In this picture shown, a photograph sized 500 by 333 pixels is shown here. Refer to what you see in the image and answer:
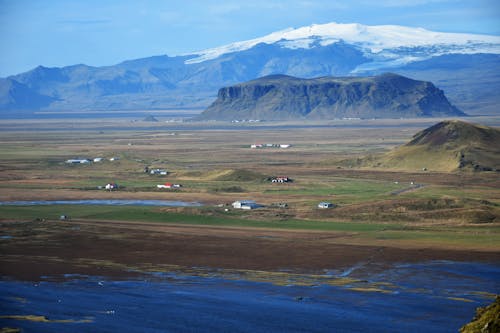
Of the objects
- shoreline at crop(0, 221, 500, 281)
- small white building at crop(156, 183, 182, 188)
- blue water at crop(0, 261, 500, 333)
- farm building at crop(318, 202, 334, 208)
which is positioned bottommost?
blue water at crop(0, 261, 500, 333)

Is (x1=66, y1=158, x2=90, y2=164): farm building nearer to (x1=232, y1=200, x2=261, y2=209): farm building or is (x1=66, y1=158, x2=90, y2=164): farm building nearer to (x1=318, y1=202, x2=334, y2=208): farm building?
(x1=232, y1=200, x2=261, y2=209): farm building

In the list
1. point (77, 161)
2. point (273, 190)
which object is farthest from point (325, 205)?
point (77, 161)

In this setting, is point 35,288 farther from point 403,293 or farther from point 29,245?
point 403,293

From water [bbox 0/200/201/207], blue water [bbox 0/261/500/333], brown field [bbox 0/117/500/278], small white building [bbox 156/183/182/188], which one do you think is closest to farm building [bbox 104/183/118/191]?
brown field [bbox 0/117/500/278]

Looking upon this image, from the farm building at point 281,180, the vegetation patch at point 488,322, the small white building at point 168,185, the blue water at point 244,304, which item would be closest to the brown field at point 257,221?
the farm building at point 281,180

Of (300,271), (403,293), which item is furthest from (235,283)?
(403,293)
